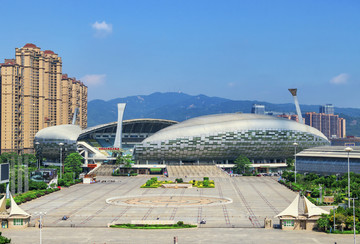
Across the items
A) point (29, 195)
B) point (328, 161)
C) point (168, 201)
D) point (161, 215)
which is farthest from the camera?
point (328, 161)

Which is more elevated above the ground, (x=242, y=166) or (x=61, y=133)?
(x=61, y=133)

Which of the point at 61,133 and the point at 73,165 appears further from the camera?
Answer: the point at 61,133

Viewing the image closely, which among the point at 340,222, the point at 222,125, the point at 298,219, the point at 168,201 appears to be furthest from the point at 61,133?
the point at 340,222

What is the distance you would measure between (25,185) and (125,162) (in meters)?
58.0

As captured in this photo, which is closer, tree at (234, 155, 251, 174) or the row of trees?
the row of trees

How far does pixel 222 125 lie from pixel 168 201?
237 feet

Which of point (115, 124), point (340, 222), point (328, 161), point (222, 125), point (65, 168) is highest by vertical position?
point (115, 124)

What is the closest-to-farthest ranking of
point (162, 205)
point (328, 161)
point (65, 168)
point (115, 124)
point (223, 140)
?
point (162, 205) < point (328, 161) < point (65, 168) < point (223, 140) < point (115, 124)

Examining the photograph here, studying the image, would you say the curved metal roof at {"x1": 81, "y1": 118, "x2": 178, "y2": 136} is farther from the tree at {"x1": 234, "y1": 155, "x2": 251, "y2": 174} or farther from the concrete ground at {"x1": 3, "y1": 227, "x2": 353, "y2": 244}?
the concrete ground at {"x1": 3, "y1": 227, "x2": 353, "y2": 244}

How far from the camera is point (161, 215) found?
7006 centimetres

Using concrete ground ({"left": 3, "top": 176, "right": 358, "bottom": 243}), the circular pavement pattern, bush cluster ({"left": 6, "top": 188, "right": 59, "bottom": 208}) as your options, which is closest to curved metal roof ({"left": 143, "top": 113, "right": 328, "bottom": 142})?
concrete ground ({"left": 3, "top": 176, "right": 358, "bottom": 243})

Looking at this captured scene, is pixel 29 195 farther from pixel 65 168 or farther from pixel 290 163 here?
pixel 290 163

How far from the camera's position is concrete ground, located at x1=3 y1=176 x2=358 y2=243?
5481cm

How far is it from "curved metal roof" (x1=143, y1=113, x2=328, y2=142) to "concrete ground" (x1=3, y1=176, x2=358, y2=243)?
44.1m
